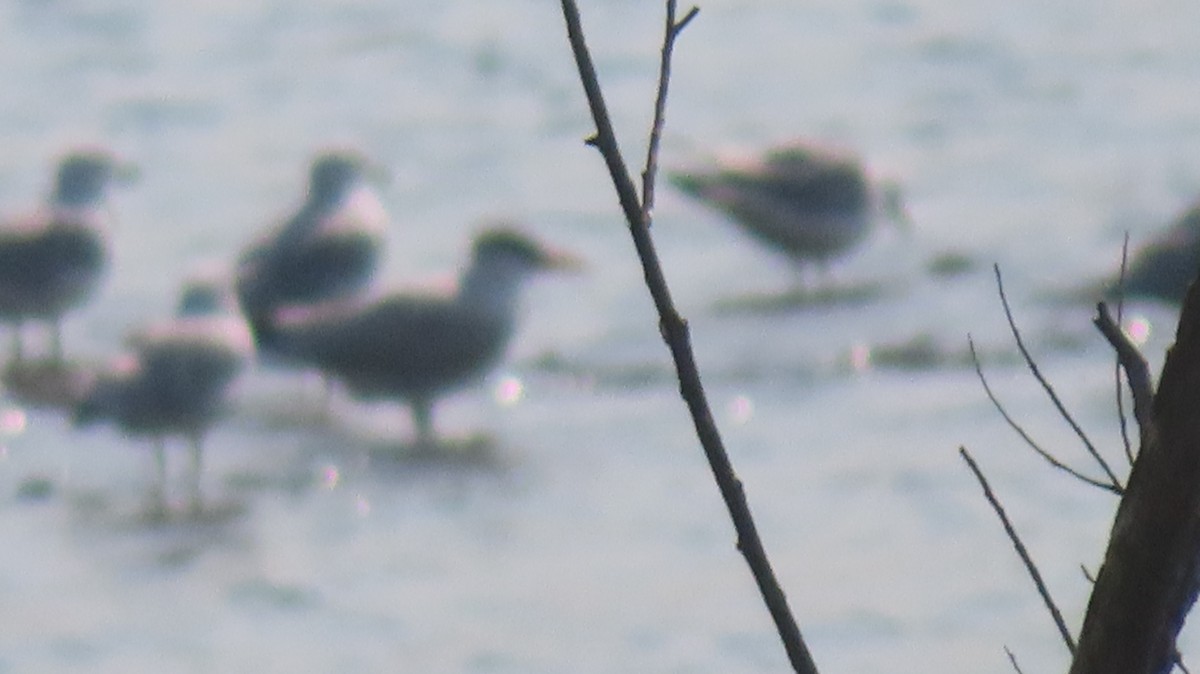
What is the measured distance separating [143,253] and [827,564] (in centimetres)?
388

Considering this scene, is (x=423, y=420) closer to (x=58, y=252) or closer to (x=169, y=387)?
(x=169, y=387)

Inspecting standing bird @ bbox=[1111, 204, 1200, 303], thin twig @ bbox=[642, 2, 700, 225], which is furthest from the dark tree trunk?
standing bird @ bbox=[1111, 204, 1200, 303]

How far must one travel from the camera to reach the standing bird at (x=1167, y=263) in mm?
7211

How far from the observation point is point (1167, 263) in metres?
7.23

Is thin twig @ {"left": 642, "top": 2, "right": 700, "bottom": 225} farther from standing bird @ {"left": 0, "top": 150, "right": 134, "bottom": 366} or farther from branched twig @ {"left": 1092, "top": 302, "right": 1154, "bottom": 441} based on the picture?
standing bird @ {"left": 0, "top": 150, "right": 134, "bottom": 366}

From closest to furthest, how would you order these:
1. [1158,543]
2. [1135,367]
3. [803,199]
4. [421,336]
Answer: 1. [1158,543]
2. [1135,367]
3. [421,336]
4. [803,199]

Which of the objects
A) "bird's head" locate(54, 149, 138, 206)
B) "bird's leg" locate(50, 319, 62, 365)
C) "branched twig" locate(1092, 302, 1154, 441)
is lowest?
"branched twig" locate(1092, 302, 1154, 441)

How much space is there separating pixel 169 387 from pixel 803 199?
2.63 metres

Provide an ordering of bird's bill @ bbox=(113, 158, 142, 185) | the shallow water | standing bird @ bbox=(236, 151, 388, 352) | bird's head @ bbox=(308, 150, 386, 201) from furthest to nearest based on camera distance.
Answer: bird's bill @ bbox=(113, 158, 142, 185) < bird's head @ bbox=(308, 150, 386, 201) < standing bird @ bbox=(236, 151, 388, 352) < the shallow water

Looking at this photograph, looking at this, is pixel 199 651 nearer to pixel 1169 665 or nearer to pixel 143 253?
pixel 143 253

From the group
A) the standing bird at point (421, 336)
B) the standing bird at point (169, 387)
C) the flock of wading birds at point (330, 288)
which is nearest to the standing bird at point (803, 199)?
the flock of wading birds at point (330, 288)

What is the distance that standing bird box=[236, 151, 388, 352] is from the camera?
26.0 ft

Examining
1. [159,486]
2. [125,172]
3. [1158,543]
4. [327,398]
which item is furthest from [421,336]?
[1158,543]

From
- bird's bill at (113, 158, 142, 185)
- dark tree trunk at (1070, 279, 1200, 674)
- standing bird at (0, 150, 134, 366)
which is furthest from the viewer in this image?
bird's bill at (113, 158, 142, 185)
